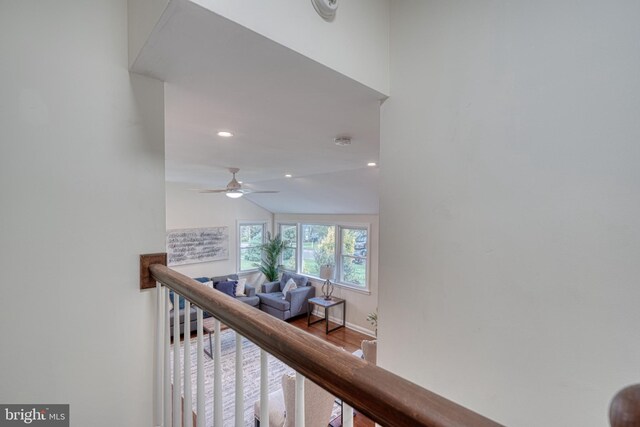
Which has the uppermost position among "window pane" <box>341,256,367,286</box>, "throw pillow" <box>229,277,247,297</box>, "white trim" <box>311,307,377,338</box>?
"window pane" <box>341,256,367,286</box>

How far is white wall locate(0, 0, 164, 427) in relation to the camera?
0.94m

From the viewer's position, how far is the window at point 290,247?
7416 millimetres

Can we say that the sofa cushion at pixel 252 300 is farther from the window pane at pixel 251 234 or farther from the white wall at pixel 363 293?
the white wall at pixel 363 293

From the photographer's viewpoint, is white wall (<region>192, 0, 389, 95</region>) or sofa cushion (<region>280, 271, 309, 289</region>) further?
sofa cushion (<region>280, 271, 309, 289</region>)

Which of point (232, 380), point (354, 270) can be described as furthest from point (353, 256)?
point (232, 380)

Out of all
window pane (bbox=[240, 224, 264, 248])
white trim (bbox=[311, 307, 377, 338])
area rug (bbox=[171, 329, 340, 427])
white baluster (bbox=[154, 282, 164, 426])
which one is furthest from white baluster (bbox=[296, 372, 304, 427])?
window pane (bbox=[240, 224, 264, 248])

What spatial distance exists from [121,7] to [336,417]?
3842 mm

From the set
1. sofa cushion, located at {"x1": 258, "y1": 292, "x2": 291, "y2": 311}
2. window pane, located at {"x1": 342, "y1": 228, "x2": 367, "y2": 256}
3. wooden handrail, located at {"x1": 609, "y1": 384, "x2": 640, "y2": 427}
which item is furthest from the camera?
sofa cushion, located at {"x1": 258, "y1": 292, "x2": 291, "y2": 311}

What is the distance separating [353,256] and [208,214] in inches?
138

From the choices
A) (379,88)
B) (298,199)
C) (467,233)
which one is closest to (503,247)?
(467,233)

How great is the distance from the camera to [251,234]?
7645 millimetres

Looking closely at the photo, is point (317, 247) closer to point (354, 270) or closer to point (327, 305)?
point (354, 270)

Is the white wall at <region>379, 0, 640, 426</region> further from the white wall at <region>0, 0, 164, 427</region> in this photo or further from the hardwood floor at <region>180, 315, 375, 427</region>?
the hardwood floor at <region>180, 315, 375, 427</region>

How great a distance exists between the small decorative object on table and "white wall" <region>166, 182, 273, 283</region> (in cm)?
205
